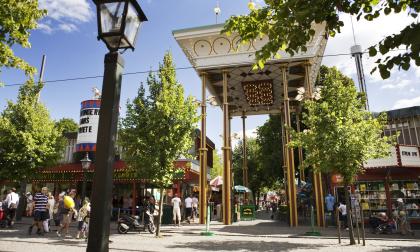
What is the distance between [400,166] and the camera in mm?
18422

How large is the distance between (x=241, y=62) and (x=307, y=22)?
15.4m

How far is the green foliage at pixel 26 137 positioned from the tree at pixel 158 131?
749 cm

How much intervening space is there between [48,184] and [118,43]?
983 inches

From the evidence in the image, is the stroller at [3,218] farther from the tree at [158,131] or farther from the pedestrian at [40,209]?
the tree at [158,131]

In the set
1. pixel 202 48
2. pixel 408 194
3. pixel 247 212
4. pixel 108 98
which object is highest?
pixel 202 48

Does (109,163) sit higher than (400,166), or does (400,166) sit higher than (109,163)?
(400,166)

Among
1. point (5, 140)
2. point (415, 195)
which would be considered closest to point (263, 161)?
point (415, 195)

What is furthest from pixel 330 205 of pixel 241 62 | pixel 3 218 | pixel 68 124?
pixel 68 124

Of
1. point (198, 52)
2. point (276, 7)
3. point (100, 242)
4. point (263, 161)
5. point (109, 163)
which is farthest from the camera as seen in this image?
point (263, 161)

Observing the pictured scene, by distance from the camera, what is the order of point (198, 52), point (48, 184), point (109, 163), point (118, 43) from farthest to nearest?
point (48, 184) < point (198, 52) < point (118, 43) < point (109, 163)

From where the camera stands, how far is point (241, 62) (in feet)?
68.1

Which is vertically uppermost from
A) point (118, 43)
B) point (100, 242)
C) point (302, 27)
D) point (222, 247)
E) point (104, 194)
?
point (302, 27)

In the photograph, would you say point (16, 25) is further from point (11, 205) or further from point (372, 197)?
point (372, 197)

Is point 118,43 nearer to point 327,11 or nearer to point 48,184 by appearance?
point 327,11
